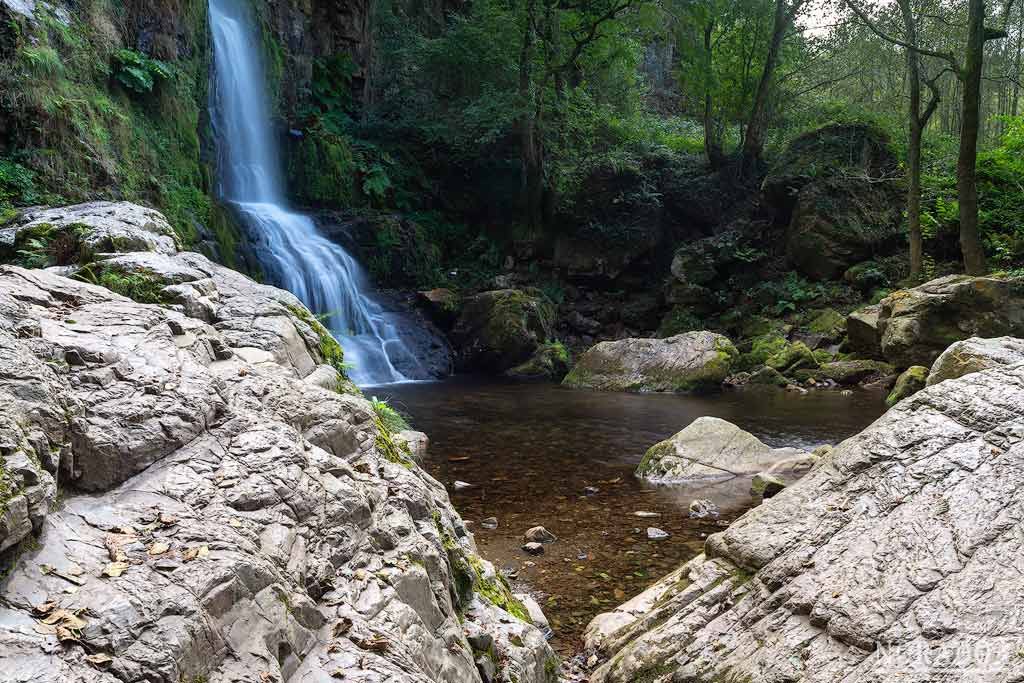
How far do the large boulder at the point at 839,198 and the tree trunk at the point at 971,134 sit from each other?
6.89m

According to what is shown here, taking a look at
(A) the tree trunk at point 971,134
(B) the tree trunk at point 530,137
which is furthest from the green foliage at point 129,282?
(B) the tree trunk at point 530,137

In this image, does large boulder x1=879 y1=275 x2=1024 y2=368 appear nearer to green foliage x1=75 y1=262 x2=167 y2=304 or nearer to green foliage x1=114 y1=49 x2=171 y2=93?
green foliage x1=75 y1=262 x2=167 y2=304

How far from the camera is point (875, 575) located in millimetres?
3324

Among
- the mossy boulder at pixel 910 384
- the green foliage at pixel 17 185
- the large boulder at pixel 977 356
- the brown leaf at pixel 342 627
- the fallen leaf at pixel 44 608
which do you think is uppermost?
the green foliage at pixel 17 185

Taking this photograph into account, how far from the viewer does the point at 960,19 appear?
1667cm

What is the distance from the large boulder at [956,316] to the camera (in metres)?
11.3

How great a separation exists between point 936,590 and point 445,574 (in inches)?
91.2

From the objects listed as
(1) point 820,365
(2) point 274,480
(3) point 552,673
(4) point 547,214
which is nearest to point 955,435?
(3) point 552,673

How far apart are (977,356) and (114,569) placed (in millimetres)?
5831

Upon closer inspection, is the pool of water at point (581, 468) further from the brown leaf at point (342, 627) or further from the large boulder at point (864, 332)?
the brown leaf at point (342, 627)

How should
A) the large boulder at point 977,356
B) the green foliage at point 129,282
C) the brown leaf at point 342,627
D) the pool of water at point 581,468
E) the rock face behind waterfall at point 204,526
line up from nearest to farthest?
the rock face behind waterfall at point 204,526 < the brown leaf at point 342,627 < the green foliage at point 129,282 < the large boulder at point 977,356 < the pool of water at point 581,468

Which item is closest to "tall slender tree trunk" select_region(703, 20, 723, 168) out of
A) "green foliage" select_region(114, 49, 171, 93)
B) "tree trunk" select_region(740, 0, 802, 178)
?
"tree trunk" select_region(740, 0, 802, 178)

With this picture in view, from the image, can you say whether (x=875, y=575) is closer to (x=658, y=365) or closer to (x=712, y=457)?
(x=712, y=457)

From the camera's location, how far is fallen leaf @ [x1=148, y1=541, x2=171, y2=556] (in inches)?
82.5
